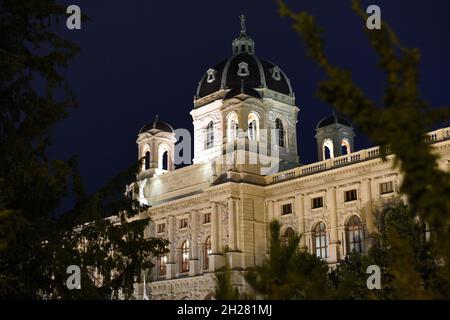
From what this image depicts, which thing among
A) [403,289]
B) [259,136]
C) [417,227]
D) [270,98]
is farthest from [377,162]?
[403,289]

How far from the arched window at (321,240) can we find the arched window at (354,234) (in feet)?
5.72

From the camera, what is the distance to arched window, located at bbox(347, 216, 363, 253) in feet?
125

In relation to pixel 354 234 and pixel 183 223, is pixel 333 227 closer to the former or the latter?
pixel 354 234

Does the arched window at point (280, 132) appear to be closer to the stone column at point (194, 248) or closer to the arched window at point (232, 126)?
the arched window at point (232, 126)

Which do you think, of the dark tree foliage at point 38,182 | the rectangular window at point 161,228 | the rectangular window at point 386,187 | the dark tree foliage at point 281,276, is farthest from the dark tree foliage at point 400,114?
the rectangular window at point 161,228

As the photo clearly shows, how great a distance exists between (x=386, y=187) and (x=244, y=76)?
61.3 feet

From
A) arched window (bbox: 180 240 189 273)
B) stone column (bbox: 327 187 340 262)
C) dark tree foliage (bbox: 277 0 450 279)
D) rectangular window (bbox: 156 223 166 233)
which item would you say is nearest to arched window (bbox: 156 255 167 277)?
arched window (bbox: 180 240 189 273)

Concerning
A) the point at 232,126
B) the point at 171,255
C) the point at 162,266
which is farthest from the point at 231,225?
the point at 162,266

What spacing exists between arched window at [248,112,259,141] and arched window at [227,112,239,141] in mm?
1076

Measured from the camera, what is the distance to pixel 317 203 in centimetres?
4069

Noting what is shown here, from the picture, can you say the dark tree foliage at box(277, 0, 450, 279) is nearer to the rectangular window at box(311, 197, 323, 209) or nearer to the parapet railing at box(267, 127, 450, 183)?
the parapet railing at box(267, 127, 450, 183)

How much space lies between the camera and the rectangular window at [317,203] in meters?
40.4

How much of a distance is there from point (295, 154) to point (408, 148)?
44765 millimetres

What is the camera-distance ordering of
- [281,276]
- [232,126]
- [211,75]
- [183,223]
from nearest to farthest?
[281,276]
[183,223]
[232,126]
[211,75]
